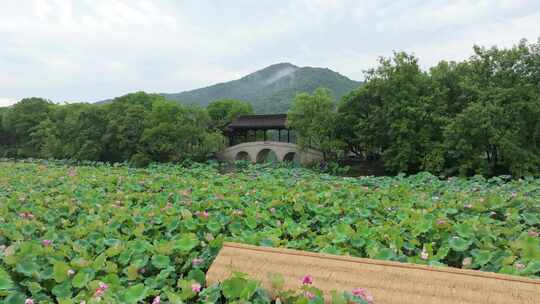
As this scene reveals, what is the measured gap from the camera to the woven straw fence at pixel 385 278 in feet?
5.16

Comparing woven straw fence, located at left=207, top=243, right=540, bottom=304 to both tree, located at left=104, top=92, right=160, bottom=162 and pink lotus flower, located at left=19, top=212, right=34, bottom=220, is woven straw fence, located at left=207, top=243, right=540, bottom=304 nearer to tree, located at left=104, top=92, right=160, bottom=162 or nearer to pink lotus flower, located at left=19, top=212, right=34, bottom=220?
pink lotus flower, located at left=19, top=212, right=34, bottom=220

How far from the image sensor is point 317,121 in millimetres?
24875

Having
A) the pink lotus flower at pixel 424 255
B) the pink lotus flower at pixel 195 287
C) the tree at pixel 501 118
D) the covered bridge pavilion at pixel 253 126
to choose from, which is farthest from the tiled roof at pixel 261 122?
the pink lotus flower at pixel 195 287

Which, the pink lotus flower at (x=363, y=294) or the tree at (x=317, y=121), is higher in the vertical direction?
the tree at (x=317, y=121)

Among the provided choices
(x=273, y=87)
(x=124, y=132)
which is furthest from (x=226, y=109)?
(x=273, y=87)

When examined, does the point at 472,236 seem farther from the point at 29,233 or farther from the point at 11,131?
the point at 11,131

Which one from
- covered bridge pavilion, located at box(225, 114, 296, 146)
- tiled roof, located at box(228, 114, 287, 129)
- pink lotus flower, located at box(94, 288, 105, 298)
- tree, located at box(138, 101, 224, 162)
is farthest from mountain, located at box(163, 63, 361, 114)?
pink lotus flower, located at box(94, 288, 105, 298)

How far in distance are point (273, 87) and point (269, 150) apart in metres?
67.3

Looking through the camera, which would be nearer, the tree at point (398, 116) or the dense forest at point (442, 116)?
the dense forest at point (442, 116)

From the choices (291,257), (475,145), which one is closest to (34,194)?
(291,257)

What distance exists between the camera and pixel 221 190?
17.2ft

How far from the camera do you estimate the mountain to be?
221 ft

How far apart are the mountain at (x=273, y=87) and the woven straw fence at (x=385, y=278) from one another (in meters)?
55.8

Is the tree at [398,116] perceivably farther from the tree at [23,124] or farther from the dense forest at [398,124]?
the tree at [23,124]
